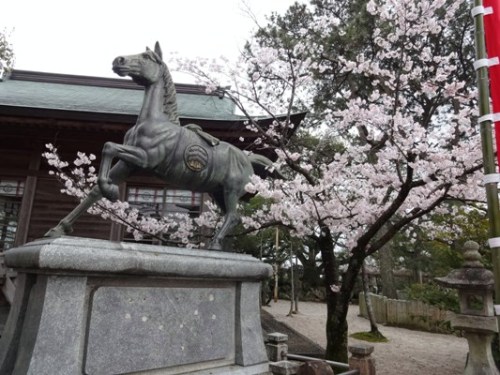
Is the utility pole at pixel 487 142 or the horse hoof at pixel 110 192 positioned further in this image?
the horse hoof at pixel 110 192

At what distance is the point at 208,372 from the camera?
3.11m

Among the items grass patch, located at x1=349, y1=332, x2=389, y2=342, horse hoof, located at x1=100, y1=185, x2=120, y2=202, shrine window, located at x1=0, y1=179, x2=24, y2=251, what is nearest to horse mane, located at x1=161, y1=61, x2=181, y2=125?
horse hoof, located at x1=100, y1=185, x2=120, y2=202

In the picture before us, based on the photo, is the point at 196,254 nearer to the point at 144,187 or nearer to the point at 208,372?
the point at 208,372

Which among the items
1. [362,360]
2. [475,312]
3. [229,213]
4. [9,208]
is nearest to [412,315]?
[475,312]

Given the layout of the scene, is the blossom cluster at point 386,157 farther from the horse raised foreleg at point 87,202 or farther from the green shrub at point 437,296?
the green shrub at point 437,296

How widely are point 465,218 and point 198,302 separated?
9.43 meters

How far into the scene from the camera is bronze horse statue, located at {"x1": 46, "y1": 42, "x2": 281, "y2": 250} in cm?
324

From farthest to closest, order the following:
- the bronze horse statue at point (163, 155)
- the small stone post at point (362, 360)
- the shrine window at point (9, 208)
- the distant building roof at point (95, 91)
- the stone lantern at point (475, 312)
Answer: the distant building roof at point (95, 91) < the shrine window at point (9, 208) < the stone lantern at point (475, 312) < the small stone post at point (362, 360) < the bronze horse statue at point (163, 155)

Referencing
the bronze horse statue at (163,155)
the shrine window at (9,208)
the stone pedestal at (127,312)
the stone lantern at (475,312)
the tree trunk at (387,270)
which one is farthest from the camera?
the tree trunk at (387,270)

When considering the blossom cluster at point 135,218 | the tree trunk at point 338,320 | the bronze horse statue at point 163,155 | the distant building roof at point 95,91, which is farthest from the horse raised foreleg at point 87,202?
the distant building roof at point 95,91

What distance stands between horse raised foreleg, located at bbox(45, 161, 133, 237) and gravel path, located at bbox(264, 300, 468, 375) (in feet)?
24.3

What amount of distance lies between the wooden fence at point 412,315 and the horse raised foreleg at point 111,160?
14526mm

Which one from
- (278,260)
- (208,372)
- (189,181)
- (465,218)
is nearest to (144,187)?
(189,181)

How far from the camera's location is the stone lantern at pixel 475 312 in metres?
5.03
